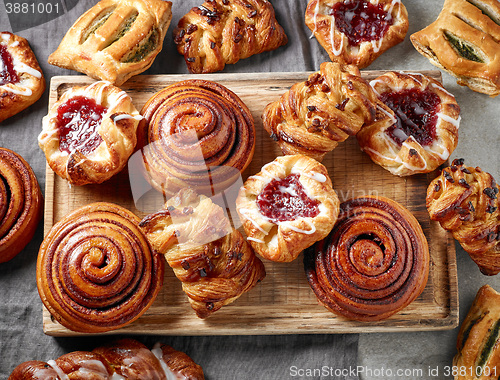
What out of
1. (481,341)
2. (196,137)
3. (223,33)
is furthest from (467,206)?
(223,33)

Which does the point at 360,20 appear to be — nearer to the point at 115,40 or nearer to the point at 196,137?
the point at 196,137

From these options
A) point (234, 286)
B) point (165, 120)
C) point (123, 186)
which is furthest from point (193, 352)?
point (165, 120)

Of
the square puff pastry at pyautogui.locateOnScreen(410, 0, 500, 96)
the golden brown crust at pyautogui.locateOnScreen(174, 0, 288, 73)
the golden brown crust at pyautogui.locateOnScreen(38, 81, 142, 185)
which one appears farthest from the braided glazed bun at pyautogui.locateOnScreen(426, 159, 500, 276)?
the golden brown crust at pyautogui.locateOnScreen(38, 81, 142, 185)

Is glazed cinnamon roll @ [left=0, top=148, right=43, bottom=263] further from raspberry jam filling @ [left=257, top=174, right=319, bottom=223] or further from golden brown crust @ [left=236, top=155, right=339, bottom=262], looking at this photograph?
raspberry jam filling @ [left=257, top=174, right=319, bottom=223]

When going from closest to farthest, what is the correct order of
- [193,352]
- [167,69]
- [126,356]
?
[126,356] → [193,352] → [167,69]

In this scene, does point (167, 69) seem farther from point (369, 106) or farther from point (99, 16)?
point (369, 106)
